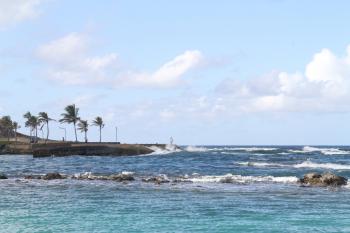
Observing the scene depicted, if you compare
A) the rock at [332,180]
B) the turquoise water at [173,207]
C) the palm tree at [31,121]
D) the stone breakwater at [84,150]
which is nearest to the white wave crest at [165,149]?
the stone breakwater at [84,150]

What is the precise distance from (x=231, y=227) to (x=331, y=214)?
20.7ft

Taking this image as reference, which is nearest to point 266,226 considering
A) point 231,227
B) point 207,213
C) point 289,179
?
point 231,227

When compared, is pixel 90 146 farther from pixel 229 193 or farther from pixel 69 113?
pixel 229 193

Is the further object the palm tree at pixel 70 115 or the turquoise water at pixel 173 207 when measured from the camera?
the palm tree at pixel 70 115

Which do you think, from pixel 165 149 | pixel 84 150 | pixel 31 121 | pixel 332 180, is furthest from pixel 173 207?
→ pixel 31 121

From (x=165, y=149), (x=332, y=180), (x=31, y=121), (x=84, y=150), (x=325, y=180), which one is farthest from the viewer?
(x=31, y=121)

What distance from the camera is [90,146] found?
408ft

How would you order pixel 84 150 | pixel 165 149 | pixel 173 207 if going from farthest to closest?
1. pixel 165 149
2. pixel 84 150
3. pixel 173 207

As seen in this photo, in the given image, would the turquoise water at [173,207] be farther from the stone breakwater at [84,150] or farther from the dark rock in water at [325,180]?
the stone breakwater at [84,150]

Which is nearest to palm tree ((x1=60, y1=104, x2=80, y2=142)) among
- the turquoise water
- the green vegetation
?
the green vegetation

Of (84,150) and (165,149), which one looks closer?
(84,150)

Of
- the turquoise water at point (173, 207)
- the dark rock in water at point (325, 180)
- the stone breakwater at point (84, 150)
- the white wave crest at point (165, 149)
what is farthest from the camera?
the white wave crest at point (165, 149)

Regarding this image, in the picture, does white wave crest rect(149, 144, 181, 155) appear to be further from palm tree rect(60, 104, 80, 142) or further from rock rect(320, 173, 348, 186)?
rock rect(320, 173, 348, 186)

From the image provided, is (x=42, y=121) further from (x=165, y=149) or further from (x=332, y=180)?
(x=332, y=180)
